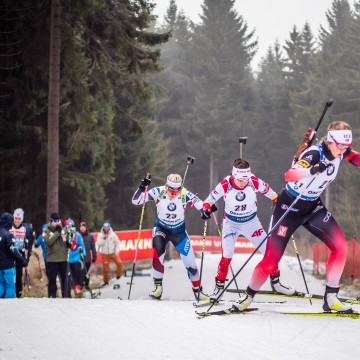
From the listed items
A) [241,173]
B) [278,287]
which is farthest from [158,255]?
[241,173]

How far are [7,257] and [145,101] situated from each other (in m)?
11.8

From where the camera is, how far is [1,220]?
10.3 m

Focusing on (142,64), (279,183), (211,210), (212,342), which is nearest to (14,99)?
(142,64)

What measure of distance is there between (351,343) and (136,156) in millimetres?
32286

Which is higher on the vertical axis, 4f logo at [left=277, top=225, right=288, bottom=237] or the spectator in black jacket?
4f logo at [left=277, top=225, right=288, bottom=237]

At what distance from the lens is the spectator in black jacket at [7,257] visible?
33.2 ft

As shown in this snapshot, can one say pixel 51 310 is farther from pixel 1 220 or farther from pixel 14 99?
pixel 14 99

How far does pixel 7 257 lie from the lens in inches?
402

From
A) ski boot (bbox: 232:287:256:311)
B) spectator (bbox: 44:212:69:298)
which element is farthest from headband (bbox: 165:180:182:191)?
spectator (bbox: 44:212:69:298)

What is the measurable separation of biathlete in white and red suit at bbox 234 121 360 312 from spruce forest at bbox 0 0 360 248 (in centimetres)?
1158

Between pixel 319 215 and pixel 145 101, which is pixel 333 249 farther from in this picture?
pixel 145 101

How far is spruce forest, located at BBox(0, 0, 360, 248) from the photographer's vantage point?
63.0ft

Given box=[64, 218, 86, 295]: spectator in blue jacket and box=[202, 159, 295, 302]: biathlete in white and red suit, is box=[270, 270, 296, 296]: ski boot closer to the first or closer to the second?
box=[202, 159, 295, 302]: biathlete in white and red suit

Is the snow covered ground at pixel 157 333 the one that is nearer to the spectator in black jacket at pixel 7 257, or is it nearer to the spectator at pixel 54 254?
the spectator in black jacket at pixel 7 257
